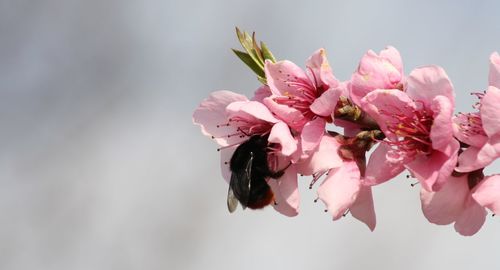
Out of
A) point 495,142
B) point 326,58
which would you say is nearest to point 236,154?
point 326,58

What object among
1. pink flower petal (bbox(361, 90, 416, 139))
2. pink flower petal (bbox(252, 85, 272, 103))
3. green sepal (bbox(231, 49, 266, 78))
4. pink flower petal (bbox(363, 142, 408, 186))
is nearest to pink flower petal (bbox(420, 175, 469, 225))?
pink flower petal (bbox(363, 142, 408, 186))

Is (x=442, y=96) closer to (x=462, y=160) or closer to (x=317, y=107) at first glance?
(x=462, y=160)

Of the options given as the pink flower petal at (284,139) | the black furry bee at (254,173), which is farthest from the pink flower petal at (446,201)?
the black furry bee at (254,173)

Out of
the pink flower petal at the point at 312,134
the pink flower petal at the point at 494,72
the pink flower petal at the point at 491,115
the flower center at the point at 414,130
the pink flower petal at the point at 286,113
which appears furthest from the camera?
the pink flower petal at the point at 286,113

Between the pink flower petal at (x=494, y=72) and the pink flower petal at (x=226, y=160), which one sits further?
the pink flower petal at (x=226, y=160)

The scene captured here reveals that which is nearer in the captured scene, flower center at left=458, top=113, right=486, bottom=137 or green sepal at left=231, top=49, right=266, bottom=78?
flower center at left=458, top=113, right=486, bottom=137

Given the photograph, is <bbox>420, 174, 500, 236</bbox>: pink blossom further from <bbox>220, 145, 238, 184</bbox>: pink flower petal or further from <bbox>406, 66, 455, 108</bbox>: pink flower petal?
<bbox>220, 145, 238, 184</bbox>: pink flower petal

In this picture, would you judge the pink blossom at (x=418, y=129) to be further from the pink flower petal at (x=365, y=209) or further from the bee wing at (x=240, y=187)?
the bee wing at (x=240, y=187)

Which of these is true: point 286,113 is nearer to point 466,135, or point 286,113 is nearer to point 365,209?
point 365,209

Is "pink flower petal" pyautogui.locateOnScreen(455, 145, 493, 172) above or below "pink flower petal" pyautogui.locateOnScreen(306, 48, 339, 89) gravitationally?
below
